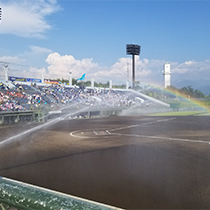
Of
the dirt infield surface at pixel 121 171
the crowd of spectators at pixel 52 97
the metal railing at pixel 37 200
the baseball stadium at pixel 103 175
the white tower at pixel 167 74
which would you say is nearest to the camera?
the metal railing at pixel 37 200

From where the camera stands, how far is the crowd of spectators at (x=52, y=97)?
2816 cm

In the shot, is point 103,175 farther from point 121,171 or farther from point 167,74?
point 167,74

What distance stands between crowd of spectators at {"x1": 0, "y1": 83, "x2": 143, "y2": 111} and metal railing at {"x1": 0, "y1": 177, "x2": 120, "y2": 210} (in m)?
24.7

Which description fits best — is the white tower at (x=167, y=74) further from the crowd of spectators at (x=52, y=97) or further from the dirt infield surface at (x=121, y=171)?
the dirt infield surface at (x=121, y=171)

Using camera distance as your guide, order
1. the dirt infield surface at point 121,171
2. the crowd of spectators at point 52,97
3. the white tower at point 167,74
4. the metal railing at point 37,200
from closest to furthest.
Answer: the metal railing at point 37,200, the dirt infield surface at point 121,171, the crowd of spectators at point 52,97, the white tower at point 167,74

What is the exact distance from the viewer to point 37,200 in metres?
1.70

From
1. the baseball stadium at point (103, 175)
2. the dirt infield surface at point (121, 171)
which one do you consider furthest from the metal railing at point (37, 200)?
the dirt infield surface at point (121, 171)

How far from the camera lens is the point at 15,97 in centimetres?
2986

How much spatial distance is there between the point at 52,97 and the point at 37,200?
3563 cm

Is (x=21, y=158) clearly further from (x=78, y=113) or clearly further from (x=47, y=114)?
(x=78, y=113)

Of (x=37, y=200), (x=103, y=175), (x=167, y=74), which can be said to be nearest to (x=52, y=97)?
(x=103, y=175)

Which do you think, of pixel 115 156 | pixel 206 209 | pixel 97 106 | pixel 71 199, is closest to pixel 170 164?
pixel 115 156

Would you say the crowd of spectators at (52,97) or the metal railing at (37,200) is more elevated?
the crowd of spectators at (52,97)

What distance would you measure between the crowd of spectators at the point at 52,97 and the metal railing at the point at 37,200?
24682mm
